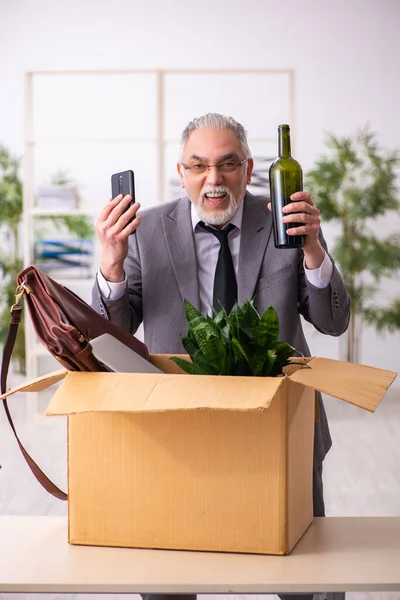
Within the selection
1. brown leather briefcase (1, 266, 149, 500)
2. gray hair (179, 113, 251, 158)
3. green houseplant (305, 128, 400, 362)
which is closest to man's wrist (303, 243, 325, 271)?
gray hair (179, 113, 251, 158)

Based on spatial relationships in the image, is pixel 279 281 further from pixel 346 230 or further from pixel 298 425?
pixel 346 230

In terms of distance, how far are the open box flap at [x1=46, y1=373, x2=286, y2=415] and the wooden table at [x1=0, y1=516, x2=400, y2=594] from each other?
22 cm

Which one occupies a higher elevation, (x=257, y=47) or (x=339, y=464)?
(x=257, y=47)

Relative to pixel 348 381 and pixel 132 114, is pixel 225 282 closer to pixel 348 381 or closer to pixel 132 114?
pixel 348 381

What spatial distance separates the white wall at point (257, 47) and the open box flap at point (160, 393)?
5.47m

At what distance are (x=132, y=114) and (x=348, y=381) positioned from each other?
567 cm

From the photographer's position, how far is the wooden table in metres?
1.08

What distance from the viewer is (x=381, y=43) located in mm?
6543

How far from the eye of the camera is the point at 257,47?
6594 mm

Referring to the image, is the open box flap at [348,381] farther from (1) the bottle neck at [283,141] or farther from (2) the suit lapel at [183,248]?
(2) the suit lapel at [183,248]

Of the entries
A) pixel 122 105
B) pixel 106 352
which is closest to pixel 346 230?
pixel 122 105

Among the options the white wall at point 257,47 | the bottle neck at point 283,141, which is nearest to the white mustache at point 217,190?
the bottle neck at point 283,141

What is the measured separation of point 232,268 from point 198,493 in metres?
0.97

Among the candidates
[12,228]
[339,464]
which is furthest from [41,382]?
[12,228]
